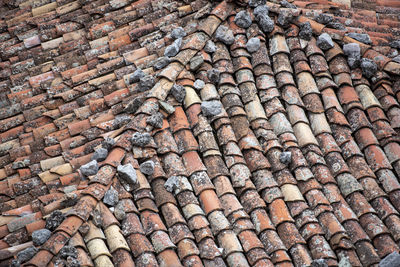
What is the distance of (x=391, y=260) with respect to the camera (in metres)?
4.52

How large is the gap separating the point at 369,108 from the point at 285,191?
1.75 meters

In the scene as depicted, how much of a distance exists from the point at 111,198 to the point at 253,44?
9.65 feet

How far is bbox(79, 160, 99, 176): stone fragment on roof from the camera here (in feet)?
17.0

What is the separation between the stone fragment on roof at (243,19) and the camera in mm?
6488

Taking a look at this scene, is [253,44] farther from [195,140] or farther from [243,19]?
[195,140]

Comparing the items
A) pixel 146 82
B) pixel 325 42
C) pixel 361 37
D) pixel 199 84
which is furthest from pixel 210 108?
pixel 361 37

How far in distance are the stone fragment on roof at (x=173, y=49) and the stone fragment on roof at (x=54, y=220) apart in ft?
8.60

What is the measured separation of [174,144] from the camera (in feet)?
18.0

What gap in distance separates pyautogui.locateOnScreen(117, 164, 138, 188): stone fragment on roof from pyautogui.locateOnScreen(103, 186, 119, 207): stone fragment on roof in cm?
19

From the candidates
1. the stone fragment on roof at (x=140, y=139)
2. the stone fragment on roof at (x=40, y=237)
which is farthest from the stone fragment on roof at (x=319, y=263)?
the stone fragment on roof at (x=40, y=237)

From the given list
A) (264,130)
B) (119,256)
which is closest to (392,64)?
(264,130)

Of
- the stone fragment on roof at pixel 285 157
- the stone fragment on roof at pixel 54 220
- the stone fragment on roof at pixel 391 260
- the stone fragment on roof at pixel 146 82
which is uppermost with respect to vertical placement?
the stone fragment on roof at pixel 146 82

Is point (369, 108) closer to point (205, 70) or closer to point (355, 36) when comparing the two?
point (355, 36)

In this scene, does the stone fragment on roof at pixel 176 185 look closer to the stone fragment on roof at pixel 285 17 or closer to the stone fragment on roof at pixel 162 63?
the stone fragment on roof at pixel 162 63
